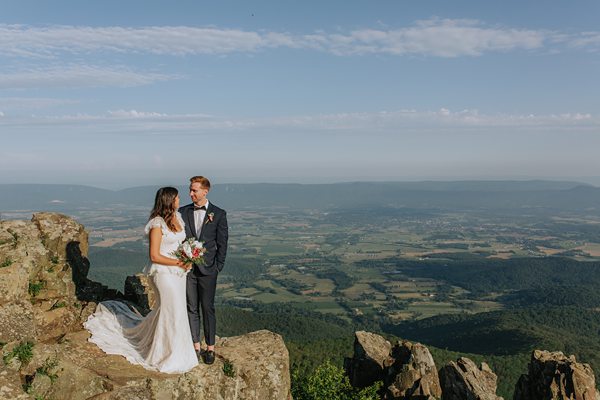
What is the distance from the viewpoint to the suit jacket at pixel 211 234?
46.4 feet

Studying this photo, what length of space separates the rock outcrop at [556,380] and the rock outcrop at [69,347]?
28.9 metres

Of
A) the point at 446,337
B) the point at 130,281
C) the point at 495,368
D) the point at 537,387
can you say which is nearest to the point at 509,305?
the point at 446,337

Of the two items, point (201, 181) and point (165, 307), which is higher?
point (201, 181)

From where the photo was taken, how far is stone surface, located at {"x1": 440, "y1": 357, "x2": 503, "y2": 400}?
3475 centimetres

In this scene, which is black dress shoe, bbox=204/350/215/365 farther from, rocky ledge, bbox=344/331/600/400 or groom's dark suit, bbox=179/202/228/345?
rocky ledge, bbox=344/331/600/400

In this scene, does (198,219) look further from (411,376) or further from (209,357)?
(411,376)

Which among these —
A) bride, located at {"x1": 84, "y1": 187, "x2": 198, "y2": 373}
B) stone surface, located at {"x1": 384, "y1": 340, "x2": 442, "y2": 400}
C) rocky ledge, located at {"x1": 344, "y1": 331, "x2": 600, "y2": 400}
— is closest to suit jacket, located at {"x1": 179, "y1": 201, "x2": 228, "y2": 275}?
bride, located at {"x1": 84, "y1": 187, "x2": 198, "y2": 373}

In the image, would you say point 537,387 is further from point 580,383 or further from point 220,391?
point 220,391

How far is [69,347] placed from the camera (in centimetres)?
1391

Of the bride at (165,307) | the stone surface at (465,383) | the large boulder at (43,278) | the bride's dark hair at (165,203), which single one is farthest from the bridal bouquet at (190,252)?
the stone surface at (465,383)

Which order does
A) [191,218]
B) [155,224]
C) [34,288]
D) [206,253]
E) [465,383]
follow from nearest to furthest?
[155,224]
[206,253]
[191,218]
[34,288]
[465,383]

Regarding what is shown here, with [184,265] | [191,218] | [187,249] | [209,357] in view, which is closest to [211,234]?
[191,218]

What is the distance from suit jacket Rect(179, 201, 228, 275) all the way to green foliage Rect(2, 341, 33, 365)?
187 inches

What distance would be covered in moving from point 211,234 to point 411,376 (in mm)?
26534
